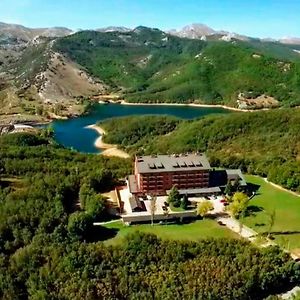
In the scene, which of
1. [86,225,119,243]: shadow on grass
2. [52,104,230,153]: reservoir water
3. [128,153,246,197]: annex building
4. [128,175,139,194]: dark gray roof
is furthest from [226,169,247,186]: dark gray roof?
[52,104,230,153]: reservoir water

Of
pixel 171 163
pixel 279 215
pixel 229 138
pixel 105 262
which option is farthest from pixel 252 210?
pixel 229 138

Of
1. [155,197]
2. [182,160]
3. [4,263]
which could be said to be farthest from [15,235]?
[182,160]

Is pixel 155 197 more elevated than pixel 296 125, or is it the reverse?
pixel 296 125

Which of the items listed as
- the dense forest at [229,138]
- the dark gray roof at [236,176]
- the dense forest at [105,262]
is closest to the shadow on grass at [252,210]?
the dark gray roof at [236,176]

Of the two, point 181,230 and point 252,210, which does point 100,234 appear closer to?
point 181,230

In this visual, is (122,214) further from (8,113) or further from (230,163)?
(8,113)
